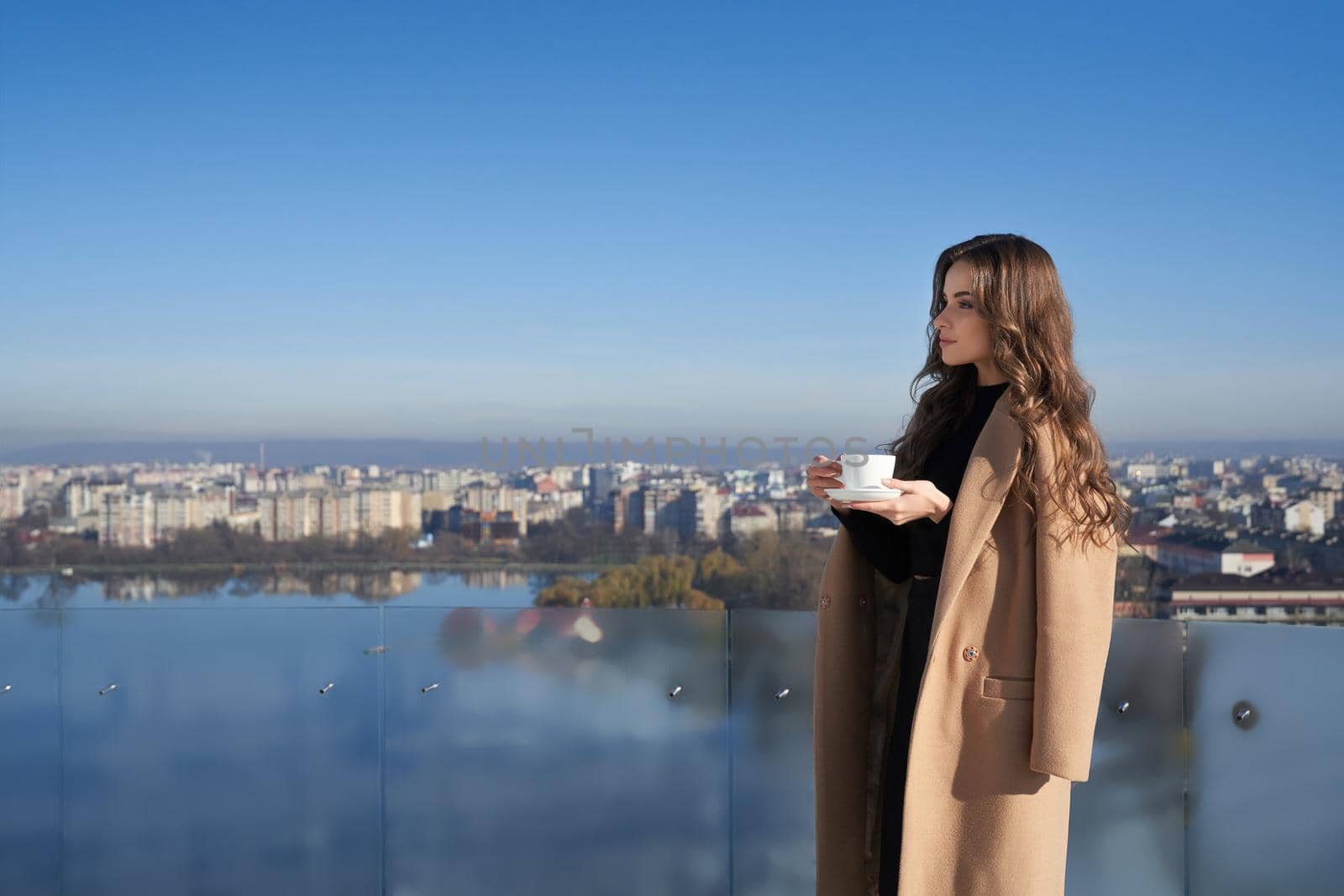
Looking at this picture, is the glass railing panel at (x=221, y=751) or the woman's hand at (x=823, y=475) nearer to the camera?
the woman's hand at (x=823, y=475)

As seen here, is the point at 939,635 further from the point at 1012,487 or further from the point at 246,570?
the point at 246,570

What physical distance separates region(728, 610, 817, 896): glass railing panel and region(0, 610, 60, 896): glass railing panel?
146 centimetres

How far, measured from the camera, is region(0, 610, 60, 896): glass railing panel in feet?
7.68

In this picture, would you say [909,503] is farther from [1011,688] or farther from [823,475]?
[1011,688]

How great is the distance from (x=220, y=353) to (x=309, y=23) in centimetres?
1647

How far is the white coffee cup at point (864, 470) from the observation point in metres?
1.33

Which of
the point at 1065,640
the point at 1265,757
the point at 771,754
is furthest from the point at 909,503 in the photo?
the point at 1265,757

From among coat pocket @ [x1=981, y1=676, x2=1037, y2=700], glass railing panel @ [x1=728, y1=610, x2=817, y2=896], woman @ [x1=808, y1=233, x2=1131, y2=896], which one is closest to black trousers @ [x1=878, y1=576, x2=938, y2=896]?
woman @ [x1=808, y1=233, x2=1131, y2=896]

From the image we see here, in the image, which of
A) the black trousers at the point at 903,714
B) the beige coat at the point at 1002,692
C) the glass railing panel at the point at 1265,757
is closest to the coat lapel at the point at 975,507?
the beige coat at the point at 1002,692

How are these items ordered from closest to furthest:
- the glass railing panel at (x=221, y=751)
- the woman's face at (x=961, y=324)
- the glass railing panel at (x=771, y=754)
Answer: the woman's face at (x=961, y=324) → the glass railing panel at (x=771, y=754) → the glass railing panel at (x=221, y=751)

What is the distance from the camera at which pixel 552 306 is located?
1121 inches

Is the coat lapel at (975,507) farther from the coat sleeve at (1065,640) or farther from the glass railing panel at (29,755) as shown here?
the glass railing panel at (29,755)

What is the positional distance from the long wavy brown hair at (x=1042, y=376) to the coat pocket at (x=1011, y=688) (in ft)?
0.66

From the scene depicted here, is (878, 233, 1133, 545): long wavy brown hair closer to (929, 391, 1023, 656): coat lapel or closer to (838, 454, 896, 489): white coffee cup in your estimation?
(929, 391, 1023, 656): coat lapel
